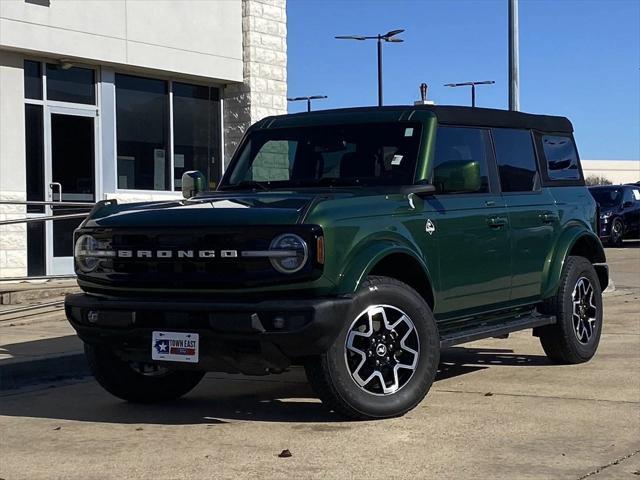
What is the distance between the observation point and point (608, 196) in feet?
95.1

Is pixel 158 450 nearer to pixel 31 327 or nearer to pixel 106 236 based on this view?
pixel 106 236

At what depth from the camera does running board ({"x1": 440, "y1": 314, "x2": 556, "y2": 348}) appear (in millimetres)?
6769

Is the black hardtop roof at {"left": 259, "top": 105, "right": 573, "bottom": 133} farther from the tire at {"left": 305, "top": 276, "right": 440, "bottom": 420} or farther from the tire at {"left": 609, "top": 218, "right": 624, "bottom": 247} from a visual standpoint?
the tire at {"left": 609, "top": 218, "right": 624, "bottom": 247}

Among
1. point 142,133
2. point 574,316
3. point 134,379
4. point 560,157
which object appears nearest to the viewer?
point 134,379

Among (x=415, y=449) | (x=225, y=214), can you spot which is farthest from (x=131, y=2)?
(x=415, y=449)

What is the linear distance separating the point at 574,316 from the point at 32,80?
27.1ft

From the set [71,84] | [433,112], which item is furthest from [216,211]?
[71,84]

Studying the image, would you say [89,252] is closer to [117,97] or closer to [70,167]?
[70,167]

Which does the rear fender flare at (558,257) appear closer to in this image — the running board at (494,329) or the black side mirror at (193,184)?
the running board at (494,329)

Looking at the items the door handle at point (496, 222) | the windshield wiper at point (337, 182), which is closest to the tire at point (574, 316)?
the door handle at point (496, 222)

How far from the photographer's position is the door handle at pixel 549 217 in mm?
7883

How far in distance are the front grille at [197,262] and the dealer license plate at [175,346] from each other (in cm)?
28

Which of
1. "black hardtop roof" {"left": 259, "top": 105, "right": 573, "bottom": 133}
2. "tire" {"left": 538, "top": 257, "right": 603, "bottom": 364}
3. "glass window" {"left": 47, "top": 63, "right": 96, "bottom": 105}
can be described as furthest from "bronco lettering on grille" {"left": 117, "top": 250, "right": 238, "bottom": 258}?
"glass window" {"left": 47, "top": 63, "right": 96, "bottom": 105}

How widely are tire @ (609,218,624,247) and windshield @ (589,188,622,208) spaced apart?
0.67 metres
